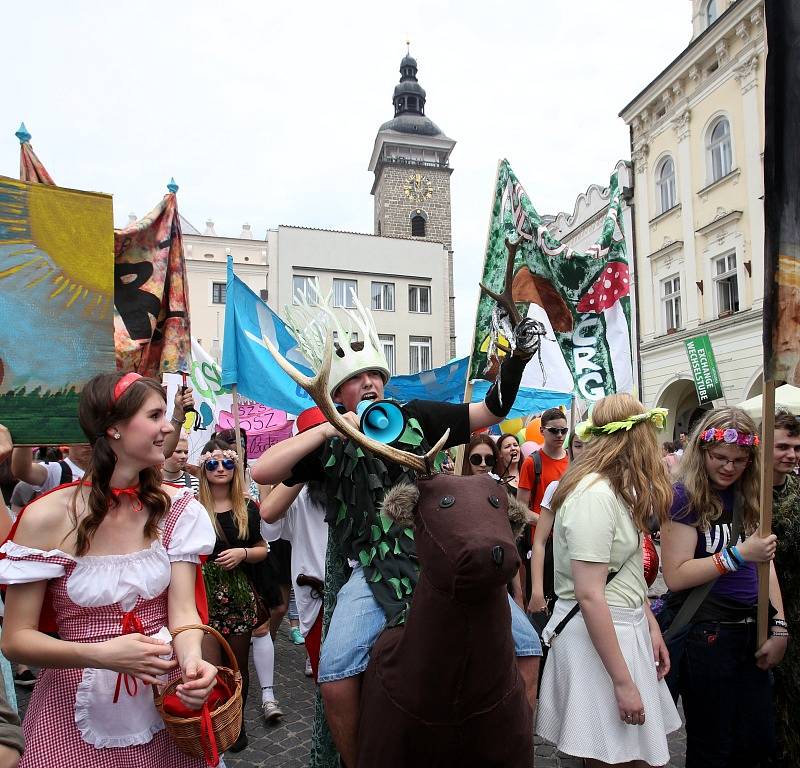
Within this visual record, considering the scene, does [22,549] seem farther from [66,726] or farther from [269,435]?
[269,435]

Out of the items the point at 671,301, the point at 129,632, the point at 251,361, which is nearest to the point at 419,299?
the point at 671,301

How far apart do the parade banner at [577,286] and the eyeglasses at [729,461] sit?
8.05 feet

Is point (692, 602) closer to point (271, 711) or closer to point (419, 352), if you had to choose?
point (271, 711)

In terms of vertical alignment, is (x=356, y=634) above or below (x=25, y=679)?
above

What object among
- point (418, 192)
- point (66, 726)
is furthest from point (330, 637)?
point (418, 192)

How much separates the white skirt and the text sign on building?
11595mm

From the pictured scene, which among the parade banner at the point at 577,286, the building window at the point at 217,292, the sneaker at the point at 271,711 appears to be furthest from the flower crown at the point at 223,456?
the building window at the point at 217,292

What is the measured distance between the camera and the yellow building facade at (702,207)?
17.8 meters

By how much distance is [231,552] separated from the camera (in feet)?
13.6

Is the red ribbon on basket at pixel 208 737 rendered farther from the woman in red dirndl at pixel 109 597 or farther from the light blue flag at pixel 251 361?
the light blue flag at pixel 251 361

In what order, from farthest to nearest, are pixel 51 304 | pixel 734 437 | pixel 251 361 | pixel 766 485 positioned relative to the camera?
pixel 251 361
pixel 51 304
pixel 734 437
pixel 766 485

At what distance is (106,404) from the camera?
2059 millimetres

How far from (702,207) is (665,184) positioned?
2.35 meters

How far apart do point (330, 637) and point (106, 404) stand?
117cm
